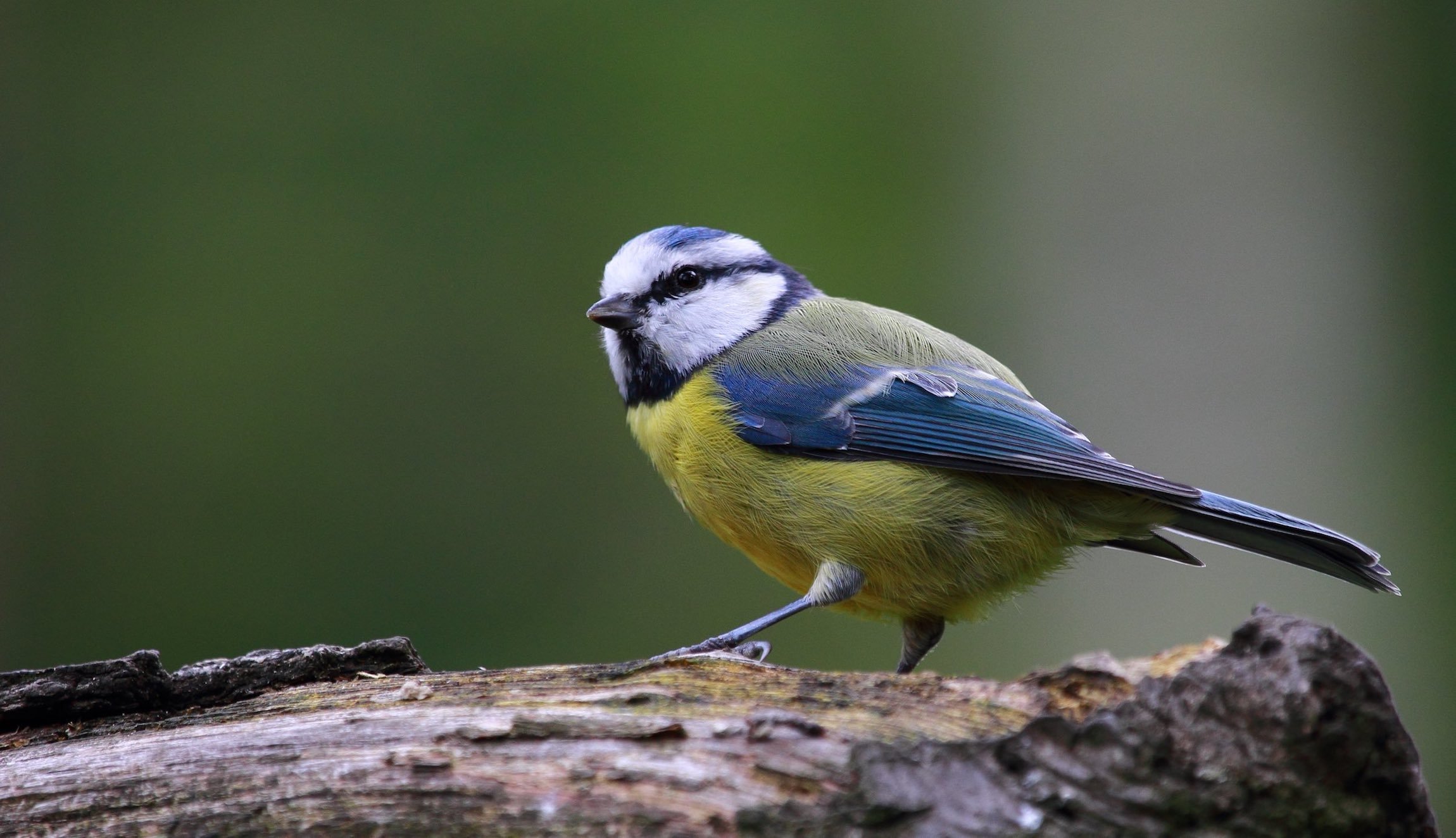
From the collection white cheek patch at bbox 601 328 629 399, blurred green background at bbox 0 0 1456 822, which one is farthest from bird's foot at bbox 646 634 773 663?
blurred green background at bbox 0 0 1456 822

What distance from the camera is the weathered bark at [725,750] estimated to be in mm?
1508

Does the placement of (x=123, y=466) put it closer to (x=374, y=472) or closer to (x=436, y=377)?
(x=374, y=472)

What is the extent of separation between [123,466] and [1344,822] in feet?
17.3

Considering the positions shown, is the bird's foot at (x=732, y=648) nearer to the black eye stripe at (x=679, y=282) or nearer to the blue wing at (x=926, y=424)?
the blue wing at (x=926, y=424)

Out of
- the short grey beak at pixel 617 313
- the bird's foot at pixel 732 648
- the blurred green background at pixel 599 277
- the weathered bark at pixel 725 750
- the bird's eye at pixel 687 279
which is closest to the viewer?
the weathered bark at pixel 725 750

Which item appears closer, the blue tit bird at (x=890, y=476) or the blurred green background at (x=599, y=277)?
the blue tit bird at (x=890, y=476)

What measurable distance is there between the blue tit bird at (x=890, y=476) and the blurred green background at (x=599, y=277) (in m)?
1.95

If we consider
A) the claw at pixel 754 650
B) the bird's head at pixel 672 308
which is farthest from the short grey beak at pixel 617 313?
the claw at pixel 754 650

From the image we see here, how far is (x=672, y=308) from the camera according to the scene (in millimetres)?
3146

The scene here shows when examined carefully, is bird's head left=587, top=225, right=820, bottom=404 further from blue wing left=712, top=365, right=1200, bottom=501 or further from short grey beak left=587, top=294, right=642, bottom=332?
blue wing left=712, top=365, right=1200, bottom=501

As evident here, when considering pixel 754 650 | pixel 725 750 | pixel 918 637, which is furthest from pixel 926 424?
pixel 725 750

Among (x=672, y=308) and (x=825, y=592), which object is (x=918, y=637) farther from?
(x=672, y=308)

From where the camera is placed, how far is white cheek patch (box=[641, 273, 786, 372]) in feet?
10.2

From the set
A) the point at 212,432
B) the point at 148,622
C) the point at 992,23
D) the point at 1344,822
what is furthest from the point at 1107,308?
the point at 148,622
